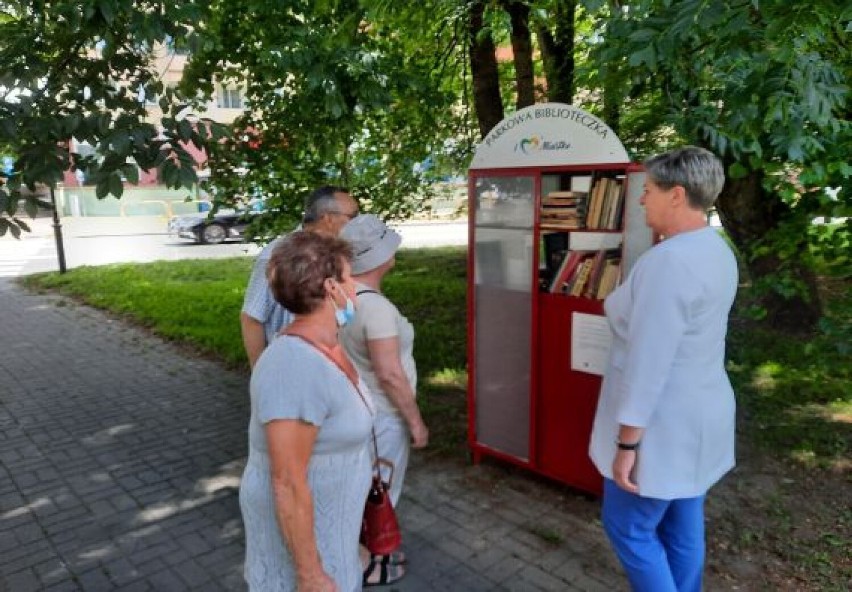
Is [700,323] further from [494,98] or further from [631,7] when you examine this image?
[494,98]

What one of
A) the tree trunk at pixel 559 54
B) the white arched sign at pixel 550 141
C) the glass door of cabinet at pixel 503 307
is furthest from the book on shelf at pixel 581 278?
the tree trunk at pixel 559 54

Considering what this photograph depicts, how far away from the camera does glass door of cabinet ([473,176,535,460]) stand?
397 cm

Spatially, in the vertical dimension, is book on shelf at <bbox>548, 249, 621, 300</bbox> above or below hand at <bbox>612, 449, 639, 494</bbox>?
above

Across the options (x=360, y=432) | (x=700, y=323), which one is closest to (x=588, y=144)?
(x=700, y=323)

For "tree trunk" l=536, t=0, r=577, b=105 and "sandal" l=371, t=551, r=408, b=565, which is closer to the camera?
"sandal" l=371, t=551, r=408, b=565

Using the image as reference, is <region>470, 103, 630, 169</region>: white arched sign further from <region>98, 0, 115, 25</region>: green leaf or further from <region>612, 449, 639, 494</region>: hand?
<region>98, 0, 115, 25</region>: green leaf

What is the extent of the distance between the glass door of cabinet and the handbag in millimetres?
1652

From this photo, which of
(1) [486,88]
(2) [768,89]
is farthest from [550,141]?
(1) [486,88]

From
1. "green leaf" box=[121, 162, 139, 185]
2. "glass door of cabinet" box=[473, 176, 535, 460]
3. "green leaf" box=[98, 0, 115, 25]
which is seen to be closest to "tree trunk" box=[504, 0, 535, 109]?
"glass door of cabinet" box=[473, 176, 535, 460]

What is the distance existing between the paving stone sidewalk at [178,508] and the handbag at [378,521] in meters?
0.71

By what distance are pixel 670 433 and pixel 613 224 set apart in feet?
4.95

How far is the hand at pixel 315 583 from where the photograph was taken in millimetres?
1847

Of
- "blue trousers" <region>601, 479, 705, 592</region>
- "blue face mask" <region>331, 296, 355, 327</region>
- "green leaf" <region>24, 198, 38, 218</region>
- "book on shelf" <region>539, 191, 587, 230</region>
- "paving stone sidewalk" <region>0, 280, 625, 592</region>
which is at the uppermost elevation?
"green leaf" <region>24, 198, 38, 218</region>

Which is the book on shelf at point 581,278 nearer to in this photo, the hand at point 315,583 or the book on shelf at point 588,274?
the book on shelf at point 588,274
